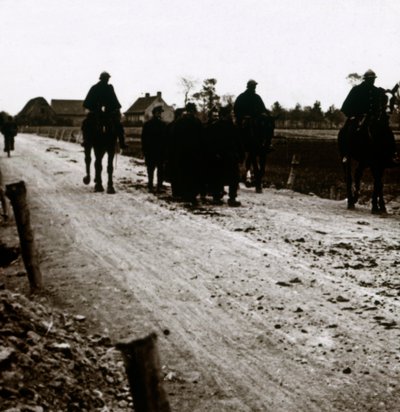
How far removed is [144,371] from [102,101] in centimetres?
1317

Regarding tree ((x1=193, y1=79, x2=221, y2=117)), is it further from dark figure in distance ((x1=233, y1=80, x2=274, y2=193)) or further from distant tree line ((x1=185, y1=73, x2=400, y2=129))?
dark figure in distance ((x1=233, y1=80, x2=274, y2=193))

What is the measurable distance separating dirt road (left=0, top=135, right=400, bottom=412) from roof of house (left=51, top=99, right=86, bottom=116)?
437 feet

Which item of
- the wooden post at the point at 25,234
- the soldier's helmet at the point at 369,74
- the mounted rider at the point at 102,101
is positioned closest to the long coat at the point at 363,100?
the soldier's helmet at the point at 369,74

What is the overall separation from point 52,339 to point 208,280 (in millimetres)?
2526

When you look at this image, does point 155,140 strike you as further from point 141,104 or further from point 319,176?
point 141,104

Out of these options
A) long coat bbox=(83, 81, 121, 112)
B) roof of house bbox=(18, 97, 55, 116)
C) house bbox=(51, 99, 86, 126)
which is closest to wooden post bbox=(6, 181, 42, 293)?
long coat bbox=(83, 81, 121, 112)

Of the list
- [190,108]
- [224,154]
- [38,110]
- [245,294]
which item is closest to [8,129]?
[190,108]

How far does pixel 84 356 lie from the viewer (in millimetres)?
5094

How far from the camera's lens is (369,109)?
13.1 m

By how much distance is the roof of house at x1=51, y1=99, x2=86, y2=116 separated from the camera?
142 m

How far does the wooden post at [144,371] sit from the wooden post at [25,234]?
4.53m

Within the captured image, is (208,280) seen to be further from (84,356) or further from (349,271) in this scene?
(84,356)

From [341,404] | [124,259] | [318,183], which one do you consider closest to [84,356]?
[341,404]

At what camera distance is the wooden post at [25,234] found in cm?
710
